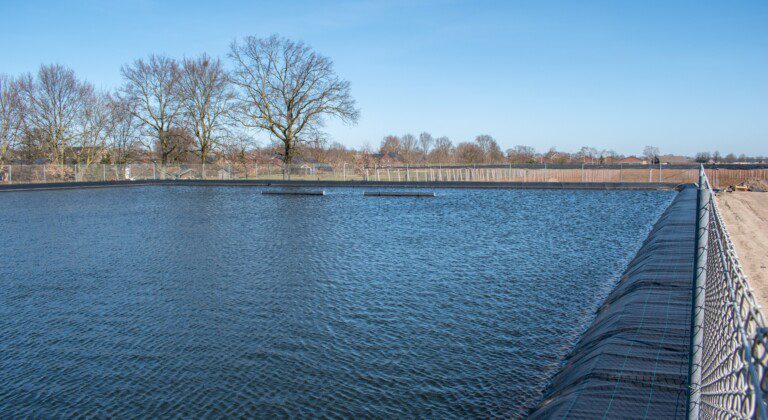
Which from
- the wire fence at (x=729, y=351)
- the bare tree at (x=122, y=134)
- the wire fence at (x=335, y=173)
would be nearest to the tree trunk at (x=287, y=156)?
the wire fence at (x=335, y=173)

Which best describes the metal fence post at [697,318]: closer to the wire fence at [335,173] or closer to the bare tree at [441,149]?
the wire fence at [335,173]

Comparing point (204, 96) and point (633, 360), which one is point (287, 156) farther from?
point (633, 360)

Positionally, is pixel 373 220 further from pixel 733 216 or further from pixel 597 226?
pixel 733 216

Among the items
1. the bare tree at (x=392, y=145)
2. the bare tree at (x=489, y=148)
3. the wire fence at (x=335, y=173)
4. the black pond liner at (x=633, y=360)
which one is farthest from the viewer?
the bare tree at (x=392, y=145)

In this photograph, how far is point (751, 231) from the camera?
51.2ft

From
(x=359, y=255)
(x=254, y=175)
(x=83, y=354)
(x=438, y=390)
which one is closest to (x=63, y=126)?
(x=254, y=175)

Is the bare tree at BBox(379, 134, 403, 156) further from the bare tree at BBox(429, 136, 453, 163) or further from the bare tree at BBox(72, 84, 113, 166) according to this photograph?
the bare tree at BBox(72, 84, 113, 166)

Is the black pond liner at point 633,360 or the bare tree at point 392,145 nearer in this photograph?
the black pond liner at point 633,360

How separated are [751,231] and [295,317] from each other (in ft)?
47.3

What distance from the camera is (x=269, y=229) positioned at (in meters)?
16.6

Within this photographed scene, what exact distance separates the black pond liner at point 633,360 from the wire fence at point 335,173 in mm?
35779

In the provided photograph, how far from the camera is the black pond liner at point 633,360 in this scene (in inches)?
159

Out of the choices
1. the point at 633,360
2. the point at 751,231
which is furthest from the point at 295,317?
the point at 751,231

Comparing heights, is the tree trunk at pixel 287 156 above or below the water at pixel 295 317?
above
